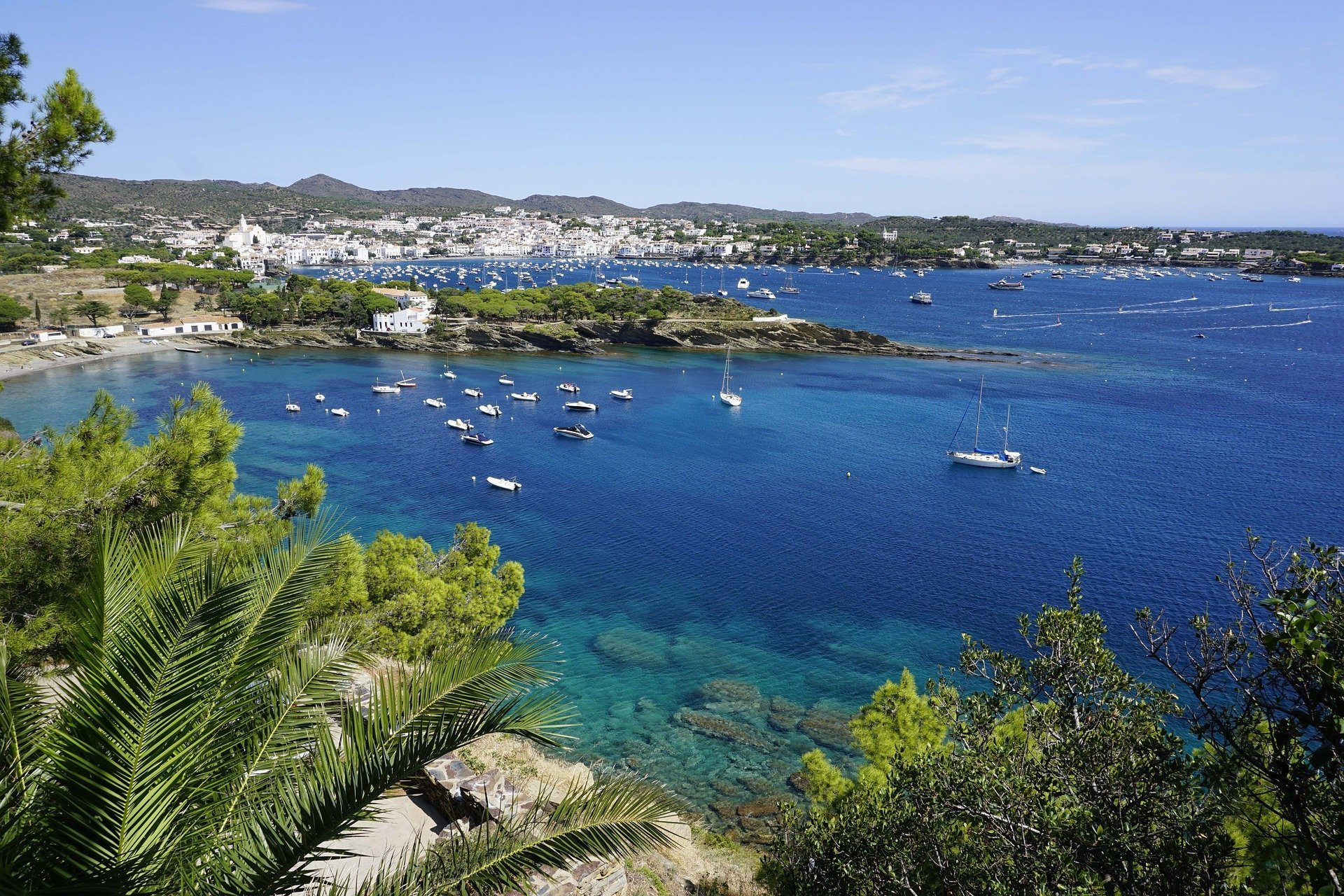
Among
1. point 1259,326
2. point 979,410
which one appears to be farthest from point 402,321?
point 1259,326

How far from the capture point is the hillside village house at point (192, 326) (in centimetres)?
6700

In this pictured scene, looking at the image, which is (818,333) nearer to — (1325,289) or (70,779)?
(70,779)

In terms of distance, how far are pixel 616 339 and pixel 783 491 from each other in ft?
137

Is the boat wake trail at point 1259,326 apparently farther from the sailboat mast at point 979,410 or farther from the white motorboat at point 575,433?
the white motorboat at point 575,433

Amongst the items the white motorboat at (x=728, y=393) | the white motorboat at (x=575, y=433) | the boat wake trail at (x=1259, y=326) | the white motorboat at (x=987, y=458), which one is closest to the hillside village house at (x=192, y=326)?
the white motorboat at (x=575, y=433)

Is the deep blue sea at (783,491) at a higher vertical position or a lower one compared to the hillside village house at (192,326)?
lower

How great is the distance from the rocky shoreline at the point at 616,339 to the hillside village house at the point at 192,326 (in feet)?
7.09

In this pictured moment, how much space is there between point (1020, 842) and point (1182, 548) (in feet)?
89.5

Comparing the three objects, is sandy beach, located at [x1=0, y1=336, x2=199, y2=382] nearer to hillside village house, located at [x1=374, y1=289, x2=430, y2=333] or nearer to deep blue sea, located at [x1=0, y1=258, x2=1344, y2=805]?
deep blue sea, located at [x1=0, y1=258, x2=1344, y2=805]

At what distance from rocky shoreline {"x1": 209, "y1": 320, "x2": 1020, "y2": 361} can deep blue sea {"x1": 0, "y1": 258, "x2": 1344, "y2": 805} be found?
309 centimetres

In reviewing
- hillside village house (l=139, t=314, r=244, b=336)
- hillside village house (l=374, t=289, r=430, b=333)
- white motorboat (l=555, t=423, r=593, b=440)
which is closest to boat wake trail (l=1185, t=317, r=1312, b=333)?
white motorboat (l=555, t=423, r=593, b=440)

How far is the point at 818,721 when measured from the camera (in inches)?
745

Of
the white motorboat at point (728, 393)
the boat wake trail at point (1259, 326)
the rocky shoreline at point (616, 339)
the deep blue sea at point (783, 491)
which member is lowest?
the deep blue sea at point (783, 491)

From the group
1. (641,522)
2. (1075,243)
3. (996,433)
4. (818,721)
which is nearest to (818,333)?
(996,433)
